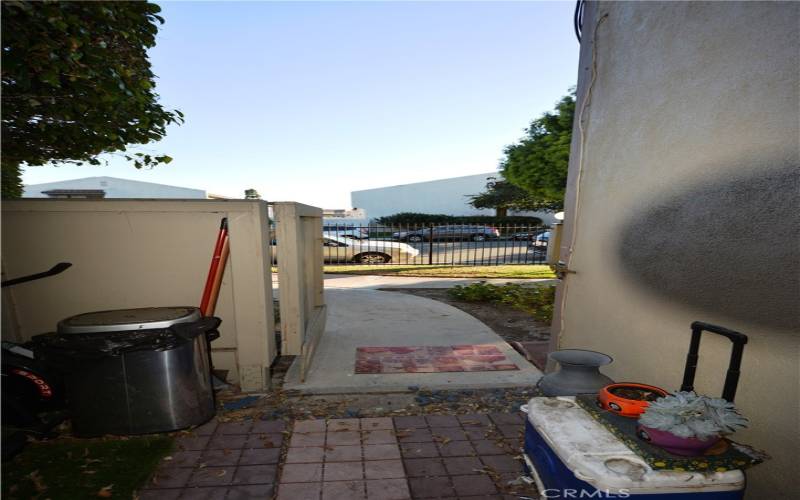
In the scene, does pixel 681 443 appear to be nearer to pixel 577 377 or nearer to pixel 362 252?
pixel 577 377

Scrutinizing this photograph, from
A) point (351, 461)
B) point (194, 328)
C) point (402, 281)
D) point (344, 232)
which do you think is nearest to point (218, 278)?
point (194, 328)

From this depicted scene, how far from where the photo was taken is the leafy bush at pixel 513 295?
704 cm

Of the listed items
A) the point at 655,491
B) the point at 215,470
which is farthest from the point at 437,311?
the point at 655,491

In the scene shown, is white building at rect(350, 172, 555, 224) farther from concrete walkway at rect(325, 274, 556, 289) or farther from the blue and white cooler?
the blue and white cooler

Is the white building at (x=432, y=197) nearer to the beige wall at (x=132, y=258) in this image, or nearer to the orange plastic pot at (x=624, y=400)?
the beige wall at (x=132, y=258)

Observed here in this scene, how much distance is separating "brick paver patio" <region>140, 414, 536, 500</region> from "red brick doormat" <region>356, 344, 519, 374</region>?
969 mm

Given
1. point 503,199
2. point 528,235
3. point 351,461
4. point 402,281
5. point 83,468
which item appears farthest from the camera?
point 503,199

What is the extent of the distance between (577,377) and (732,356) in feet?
2.82

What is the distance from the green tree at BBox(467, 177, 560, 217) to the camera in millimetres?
32875

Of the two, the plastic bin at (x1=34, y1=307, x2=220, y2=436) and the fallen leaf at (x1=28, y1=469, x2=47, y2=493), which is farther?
the plastic bin at (x1=34, y1=307, x2=220, y2=436)

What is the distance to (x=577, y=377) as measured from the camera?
2555 millimetres

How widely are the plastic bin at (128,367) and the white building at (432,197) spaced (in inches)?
1469

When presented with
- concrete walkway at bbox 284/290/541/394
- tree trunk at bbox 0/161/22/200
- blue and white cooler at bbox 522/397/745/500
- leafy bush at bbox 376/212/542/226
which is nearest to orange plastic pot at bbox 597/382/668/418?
blue and white cooler at bbox 522/397/745/500

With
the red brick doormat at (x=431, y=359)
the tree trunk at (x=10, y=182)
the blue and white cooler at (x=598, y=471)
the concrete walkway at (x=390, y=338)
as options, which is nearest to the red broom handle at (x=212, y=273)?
the concrete walkway at (x=390, y=338)
